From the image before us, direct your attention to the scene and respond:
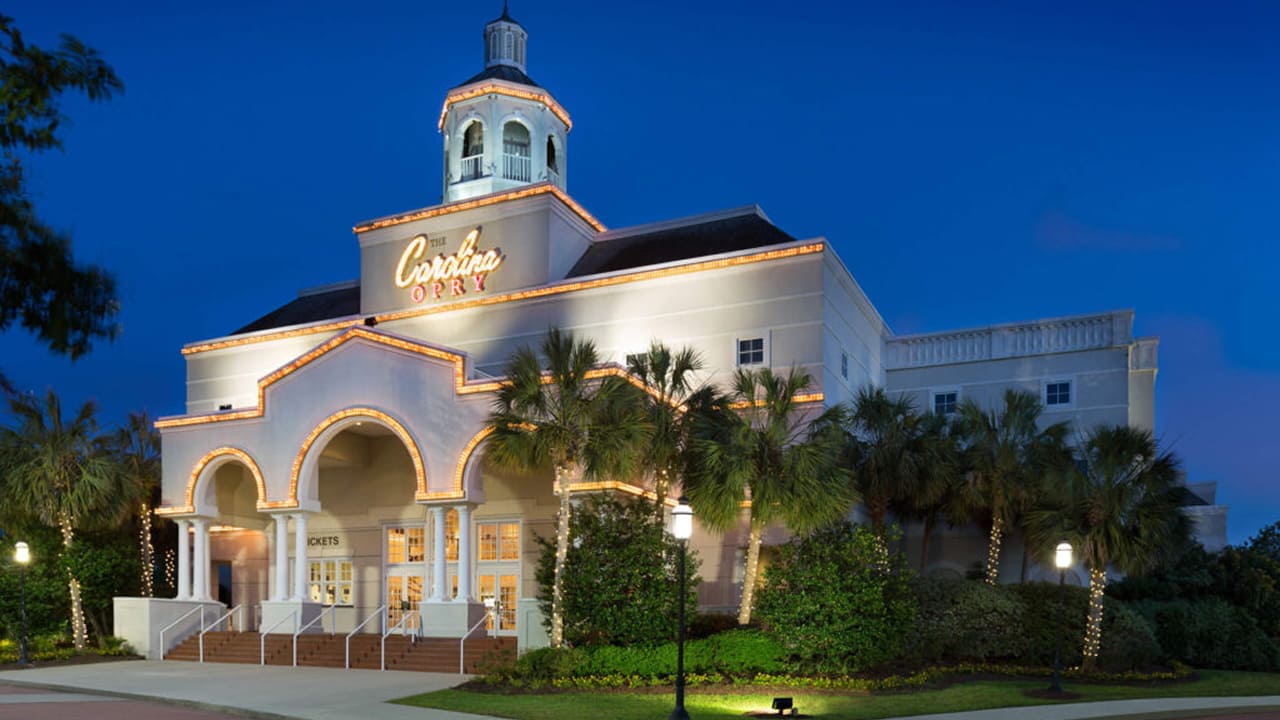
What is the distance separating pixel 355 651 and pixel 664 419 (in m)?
11.2

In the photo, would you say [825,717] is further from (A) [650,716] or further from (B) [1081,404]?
(B) [1081,404]

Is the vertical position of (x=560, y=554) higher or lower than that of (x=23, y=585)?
higher

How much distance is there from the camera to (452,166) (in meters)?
40.2

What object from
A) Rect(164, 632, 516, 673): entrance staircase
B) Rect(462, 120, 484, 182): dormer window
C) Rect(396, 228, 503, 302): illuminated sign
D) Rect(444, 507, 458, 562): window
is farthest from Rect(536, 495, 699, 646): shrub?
Rect(462, 120, 484, 182): dormer window

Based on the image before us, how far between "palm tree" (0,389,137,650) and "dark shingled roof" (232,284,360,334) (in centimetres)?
914

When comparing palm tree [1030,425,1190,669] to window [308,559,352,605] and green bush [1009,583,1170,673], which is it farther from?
window [308,559,352,605]

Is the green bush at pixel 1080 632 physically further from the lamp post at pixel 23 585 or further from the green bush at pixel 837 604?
the lamp post at pixel 23 585

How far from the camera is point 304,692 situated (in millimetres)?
22250

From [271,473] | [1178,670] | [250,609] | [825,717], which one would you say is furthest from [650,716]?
[250,609]

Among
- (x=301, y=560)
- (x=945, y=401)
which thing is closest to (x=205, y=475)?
A: (x=301, y=560)

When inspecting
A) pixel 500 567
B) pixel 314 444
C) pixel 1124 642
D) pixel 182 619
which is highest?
pixel 314 444

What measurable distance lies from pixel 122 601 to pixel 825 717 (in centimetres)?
2325

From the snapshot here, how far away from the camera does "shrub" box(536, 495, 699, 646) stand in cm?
2267

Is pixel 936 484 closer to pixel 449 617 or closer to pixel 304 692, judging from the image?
pixel 449 617
